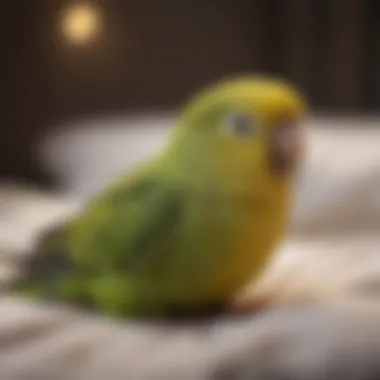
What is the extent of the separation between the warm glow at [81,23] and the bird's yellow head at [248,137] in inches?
32.9

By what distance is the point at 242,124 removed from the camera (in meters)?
0.67

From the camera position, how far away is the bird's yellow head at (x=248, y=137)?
0.67 m

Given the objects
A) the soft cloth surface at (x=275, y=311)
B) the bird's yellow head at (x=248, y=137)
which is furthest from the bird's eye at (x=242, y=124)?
the soft cloth surface at (x=275, y=311)

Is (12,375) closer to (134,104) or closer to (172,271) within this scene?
(172,271)

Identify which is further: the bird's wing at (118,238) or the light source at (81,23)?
the light source at (81,23)

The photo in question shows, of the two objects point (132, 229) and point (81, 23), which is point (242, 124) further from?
point (81, 23)

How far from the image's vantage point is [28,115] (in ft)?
5.05

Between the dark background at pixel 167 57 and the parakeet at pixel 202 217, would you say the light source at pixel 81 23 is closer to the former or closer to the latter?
the dark background at pixel 167 57

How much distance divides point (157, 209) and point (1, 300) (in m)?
0.16

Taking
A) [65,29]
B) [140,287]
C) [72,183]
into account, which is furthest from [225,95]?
[65,29]

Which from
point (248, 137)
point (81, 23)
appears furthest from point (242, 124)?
point (81, 23)

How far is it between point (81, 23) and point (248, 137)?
0.89 m

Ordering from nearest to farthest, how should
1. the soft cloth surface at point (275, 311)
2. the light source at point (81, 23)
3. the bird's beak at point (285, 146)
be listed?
the soft cloth surface at point (275, 311)
the bird's beak at point (285, 146)
the light source at point (81, 23)

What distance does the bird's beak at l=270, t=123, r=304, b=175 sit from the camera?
0.67 m
